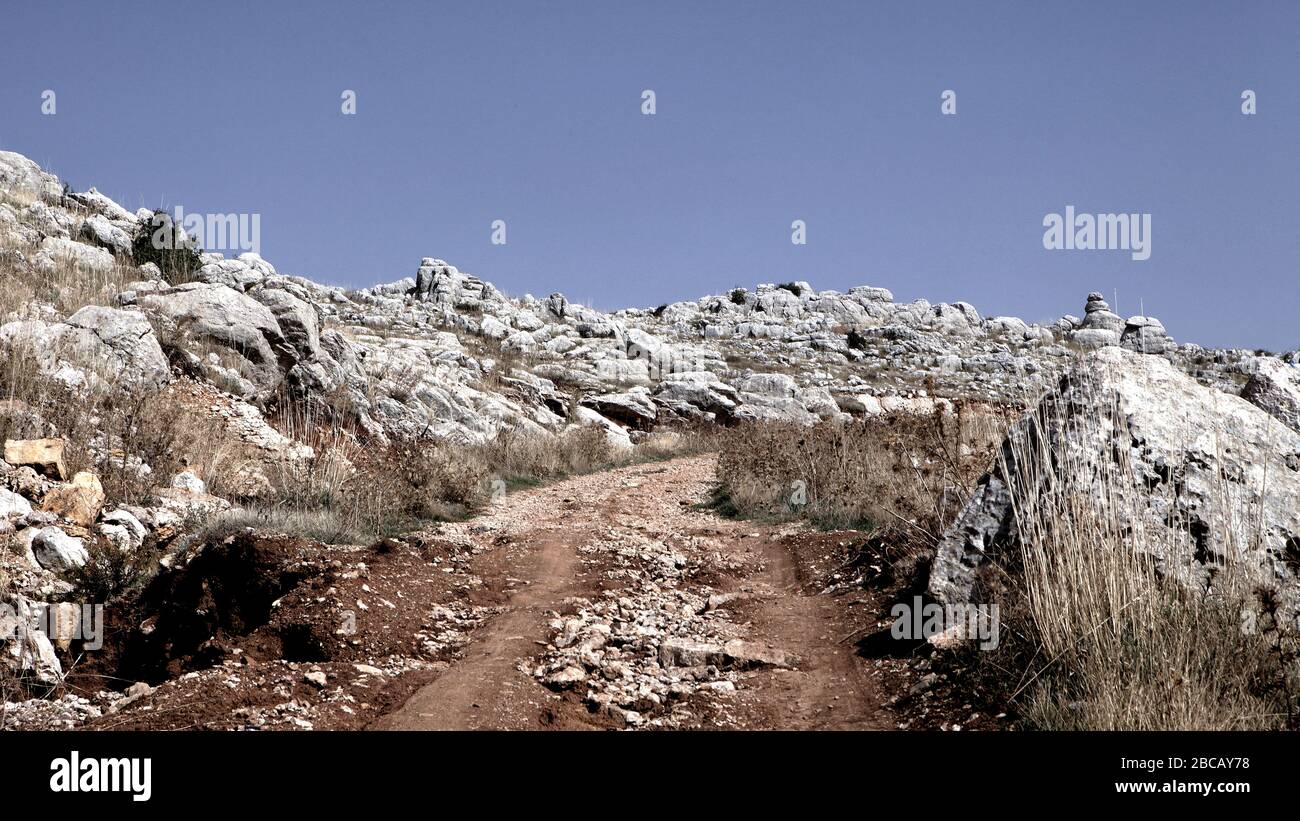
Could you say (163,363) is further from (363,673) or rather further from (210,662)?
(363,673)

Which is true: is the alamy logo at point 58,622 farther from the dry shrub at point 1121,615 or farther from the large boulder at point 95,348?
the dry shrub at point 1121,615

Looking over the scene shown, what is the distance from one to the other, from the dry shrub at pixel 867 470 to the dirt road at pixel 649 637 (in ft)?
2.70

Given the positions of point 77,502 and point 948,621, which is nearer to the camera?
point 948,621

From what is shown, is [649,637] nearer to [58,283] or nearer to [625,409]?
[58,283]

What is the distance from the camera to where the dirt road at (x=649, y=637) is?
4297mm

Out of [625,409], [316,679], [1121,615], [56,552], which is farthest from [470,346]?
[1121,615]

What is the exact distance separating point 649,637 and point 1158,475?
3.18m

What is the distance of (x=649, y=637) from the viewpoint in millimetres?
5508

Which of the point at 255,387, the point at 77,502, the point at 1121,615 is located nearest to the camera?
the point at 1121,615

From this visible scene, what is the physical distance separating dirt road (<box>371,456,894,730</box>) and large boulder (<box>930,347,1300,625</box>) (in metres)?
1.11

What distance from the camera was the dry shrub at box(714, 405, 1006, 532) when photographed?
6.48 m

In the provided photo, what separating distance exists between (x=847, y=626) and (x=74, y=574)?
224 inches
